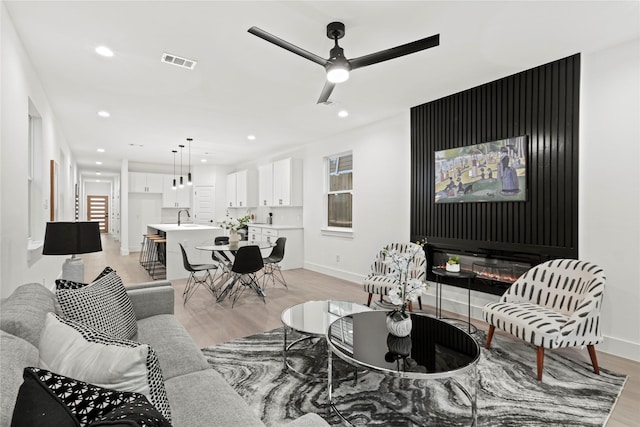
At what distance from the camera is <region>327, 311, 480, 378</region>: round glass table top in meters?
1.76

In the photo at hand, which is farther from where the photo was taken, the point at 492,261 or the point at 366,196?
the point at 366,196

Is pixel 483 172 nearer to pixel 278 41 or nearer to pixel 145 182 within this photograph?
pixel 278 41

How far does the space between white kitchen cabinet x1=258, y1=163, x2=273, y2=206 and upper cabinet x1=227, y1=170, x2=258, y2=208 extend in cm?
39

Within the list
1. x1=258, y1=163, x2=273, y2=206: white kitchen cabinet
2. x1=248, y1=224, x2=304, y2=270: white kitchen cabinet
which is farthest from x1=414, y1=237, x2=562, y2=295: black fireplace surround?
x1=258, y1=163, x2=273, y2=206: white kitchen cabinet

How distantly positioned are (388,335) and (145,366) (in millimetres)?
1570

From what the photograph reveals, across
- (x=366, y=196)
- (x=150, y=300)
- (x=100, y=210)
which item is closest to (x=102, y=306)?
(x=150, y=300)

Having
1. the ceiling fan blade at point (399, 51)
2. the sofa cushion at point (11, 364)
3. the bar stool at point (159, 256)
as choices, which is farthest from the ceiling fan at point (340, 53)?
the bar stool at point (159, 256)

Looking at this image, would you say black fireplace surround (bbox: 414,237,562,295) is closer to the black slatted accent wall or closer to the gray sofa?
the black slatted accent wall

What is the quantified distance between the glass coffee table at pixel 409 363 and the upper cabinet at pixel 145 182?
9.03 m

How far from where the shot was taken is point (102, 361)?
3.26 ft

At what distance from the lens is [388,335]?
2.17 meters

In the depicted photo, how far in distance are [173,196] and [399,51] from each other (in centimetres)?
916

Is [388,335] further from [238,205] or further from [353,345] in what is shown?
[238,205]

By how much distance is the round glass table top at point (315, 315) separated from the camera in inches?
95.0
